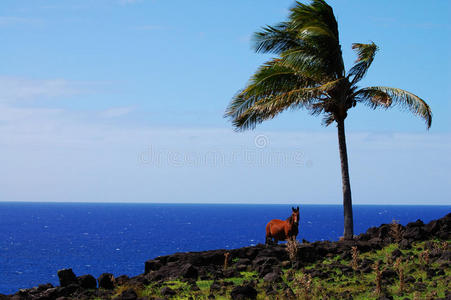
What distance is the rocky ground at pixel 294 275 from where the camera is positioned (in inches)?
551

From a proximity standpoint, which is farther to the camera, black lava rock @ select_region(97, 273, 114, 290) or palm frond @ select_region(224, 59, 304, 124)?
palm frond @ select_region(224, 59, 304, 124)

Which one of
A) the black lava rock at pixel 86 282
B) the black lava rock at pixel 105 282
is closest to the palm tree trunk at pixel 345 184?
the black lava rock at pixel 105 282

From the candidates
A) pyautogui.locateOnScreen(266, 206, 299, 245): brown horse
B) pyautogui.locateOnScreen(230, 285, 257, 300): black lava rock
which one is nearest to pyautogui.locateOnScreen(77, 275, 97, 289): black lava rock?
pyautogui.locateOnScreen(230, 285, 257, 300): black lava rock

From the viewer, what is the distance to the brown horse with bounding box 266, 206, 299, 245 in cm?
2017

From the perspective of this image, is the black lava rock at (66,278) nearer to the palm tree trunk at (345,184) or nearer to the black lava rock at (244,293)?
the black lava rock at (244,293)

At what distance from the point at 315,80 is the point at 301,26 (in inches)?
111

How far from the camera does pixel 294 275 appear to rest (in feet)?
53.0

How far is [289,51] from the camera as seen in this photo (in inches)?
957

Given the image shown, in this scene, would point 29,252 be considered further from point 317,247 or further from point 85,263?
point 317,247

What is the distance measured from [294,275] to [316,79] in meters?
11.5

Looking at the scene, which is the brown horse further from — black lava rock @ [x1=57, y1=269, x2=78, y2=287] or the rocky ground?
black lava rock @ [x1=57, y1=269, x2=78, y2=287]

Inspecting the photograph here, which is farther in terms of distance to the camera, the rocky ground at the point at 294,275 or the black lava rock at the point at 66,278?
the black lava rock at the point at 66,278

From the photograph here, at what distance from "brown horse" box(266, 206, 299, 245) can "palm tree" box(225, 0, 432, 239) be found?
4.10 m

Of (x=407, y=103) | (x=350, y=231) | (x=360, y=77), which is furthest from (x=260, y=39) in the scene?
(x=350, y=231)
